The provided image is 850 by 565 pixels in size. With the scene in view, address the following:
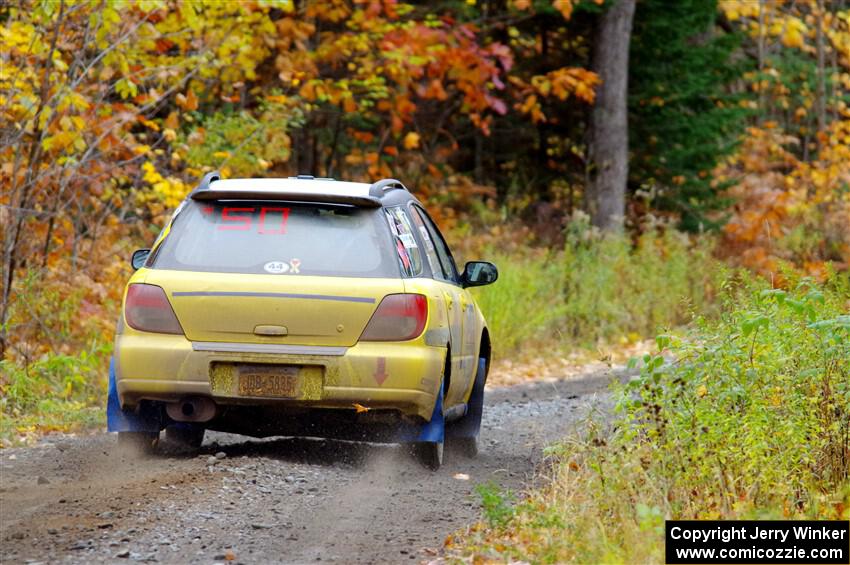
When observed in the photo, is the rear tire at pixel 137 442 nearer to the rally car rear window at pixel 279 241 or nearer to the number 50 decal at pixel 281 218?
the rally car rear window at pixel 279 241

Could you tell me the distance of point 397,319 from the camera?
8.03m

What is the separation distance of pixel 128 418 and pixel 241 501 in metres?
1.52

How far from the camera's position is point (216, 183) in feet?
28.3

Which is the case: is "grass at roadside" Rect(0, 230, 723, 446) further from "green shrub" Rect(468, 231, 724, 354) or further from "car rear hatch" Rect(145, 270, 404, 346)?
"car rear hatch" Rect(145, 270, 404, 346)

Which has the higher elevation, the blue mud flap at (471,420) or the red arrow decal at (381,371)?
the red arrow decal at (381,371)

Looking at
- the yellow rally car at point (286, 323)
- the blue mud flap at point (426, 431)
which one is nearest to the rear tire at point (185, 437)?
the yellow rally car at point (286, 323)

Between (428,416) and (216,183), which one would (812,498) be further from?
(216,183)

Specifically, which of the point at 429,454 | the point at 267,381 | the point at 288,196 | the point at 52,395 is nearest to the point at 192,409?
the point at 267,381

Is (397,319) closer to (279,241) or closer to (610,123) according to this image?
(279,241)

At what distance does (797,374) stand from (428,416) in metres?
2.30

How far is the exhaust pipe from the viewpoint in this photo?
26.7 ft

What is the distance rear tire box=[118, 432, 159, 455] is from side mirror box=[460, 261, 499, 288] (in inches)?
95.3

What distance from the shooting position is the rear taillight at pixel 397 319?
801 cm

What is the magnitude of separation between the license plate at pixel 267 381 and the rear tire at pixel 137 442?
1054 millimetres
